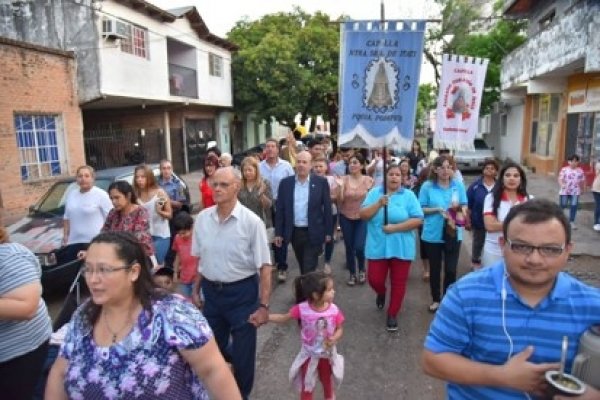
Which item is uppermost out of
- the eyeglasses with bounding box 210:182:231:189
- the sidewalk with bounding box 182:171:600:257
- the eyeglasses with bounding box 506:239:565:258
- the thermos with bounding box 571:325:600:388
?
the eyeglasses with bounding box 210:182:231:189

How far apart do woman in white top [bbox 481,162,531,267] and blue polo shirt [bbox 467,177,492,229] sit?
43.6 inches

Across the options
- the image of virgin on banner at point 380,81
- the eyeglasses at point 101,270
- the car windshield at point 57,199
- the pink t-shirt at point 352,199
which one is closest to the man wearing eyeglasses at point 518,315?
the eyeglasses at point 101,270

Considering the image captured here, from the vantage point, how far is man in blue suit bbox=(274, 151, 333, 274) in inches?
227

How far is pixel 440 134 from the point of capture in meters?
7.50

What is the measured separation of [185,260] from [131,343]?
2872 mm

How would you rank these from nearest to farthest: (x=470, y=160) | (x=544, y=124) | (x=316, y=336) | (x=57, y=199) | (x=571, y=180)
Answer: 1. (x=316, y=336)
2. (x=57, y=199)
3. (x=571, y=180)
4. (x=544, y=124)
5. (x=470, y=160)

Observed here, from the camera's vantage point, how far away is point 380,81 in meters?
5.23

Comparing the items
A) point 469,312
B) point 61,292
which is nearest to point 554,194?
point 61,292

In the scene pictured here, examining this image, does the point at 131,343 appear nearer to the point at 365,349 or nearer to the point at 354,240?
the point at 365,349

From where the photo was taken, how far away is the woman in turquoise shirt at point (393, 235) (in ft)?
16.5

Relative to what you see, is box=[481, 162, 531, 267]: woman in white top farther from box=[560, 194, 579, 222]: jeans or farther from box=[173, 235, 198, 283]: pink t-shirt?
box=[560, 194, 579, 222]: jeans

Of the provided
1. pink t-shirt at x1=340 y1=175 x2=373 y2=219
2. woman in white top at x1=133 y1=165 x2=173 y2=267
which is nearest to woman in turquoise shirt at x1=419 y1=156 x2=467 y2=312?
pink t-shirt at x1=340 y1=175 x2=373 y2=219

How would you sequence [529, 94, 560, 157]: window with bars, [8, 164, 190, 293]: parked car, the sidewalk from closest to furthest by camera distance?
[8, 164, 190, 293]: parked car < the sidewalk < [529, 94, 560, 157]: window with bars

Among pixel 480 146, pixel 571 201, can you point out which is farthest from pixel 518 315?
pixel 480 146
